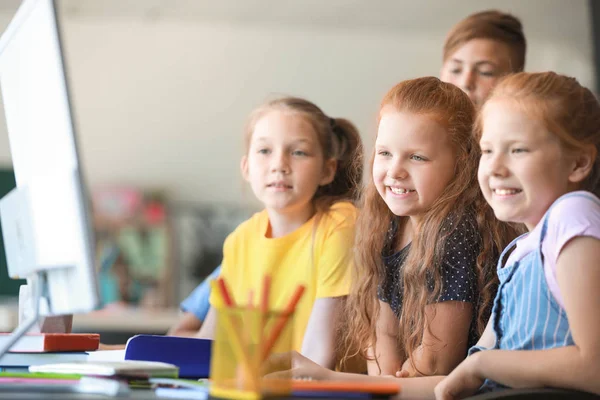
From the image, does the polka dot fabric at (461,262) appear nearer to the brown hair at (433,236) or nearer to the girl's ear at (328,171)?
the brown hair at (433,236)

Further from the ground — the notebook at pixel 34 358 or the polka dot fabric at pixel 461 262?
the polka dot fabric at pixel 461 262

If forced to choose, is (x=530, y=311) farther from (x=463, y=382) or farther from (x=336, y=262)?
(x=336, y=262)

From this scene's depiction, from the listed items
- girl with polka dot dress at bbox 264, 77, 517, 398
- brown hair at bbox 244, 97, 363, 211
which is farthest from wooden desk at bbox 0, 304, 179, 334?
girl with polka dot dress at bbox 264, 77, 517, 398

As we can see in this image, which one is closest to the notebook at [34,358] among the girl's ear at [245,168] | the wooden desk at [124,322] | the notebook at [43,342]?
the notebook at [43,342]

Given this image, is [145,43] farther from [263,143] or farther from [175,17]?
[263,143]

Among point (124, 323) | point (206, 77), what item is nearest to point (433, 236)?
point (124, 323)

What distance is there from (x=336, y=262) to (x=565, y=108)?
0.73 m

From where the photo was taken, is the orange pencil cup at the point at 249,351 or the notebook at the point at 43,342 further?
the notebook at the point at 43,342

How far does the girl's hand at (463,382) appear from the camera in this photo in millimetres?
1045

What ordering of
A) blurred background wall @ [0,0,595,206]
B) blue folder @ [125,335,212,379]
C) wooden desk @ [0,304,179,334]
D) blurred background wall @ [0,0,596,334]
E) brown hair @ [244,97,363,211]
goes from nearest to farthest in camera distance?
blue folder @ [125,335,212,379], brown hair @ [244,97,363,211], wooden desk @ [0,304,179,334], blurred background wall @ [0,0,596,334], blurred background wall @ [0,0,595,206]

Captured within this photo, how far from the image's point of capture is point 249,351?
2.74ft

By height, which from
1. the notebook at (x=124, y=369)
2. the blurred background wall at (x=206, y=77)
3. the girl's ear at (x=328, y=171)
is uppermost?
the blurred background wall at (x=206, y=77)

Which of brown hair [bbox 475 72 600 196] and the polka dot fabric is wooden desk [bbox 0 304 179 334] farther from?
brown hair [bbox 475 72 600 196]

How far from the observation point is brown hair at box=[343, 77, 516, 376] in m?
1.35
